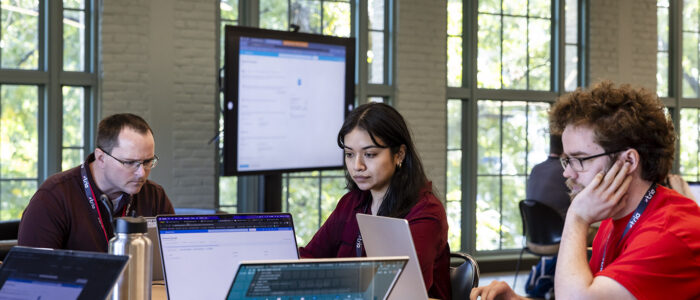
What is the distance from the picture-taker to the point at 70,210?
286 cm

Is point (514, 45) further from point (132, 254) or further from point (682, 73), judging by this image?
point (132, 254)

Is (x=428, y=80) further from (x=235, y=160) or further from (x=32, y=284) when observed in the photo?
(x=32, y=284)

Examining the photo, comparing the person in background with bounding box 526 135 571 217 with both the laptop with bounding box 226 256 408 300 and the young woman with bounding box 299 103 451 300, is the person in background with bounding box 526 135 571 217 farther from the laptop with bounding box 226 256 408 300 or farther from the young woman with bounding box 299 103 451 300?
the laptop with bounding box 226 256 408 300

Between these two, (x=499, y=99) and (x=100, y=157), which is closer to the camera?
(x=100, y=157)

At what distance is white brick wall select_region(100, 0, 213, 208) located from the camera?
5730mm

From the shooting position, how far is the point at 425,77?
693 cm

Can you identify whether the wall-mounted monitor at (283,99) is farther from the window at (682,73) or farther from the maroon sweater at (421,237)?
the window at (682,73)

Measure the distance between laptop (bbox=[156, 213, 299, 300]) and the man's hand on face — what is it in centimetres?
87

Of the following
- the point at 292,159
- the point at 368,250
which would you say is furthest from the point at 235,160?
the point at 368,250

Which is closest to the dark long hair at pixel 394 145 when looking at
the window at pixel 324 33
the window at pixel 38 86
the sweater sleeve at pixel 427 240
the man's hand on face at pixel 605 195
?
the sweater sleeve at pixel 427 240

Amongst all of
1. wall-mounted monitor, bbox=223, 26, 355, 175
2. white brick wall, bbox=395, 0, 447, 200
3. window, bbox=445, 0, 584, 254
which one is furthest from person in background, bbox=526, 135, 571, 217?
wall-mounted monitor, bbox=223, 26, 355, 175

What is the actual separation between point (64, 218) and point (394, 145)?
126 centimetres

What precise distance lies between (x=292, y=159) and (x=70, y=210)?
2.35 metres

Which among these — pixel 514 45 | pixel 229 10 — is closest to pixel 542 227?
pixel 514 45
